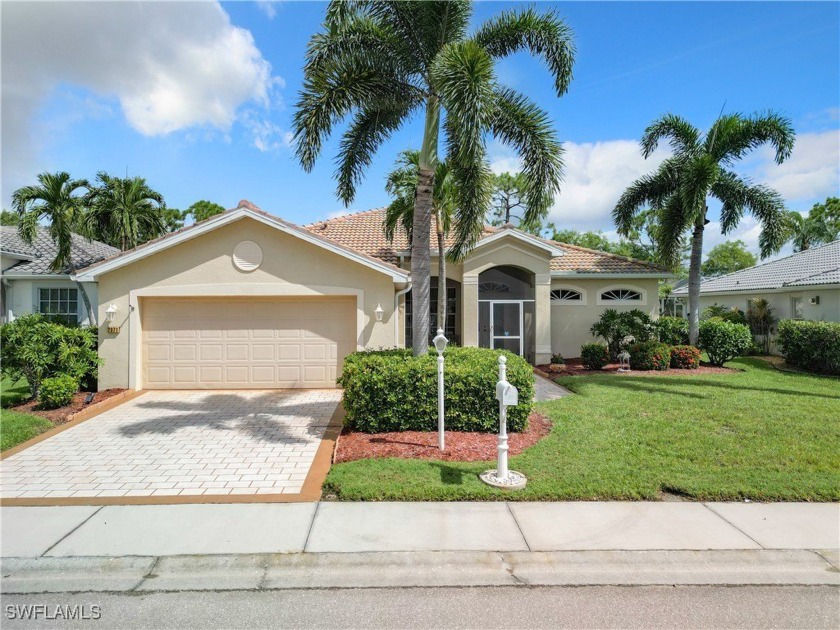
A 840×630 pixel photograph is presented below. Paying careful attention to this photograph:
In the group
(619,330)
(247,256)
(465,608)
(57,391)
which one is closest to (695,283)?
(619,330)

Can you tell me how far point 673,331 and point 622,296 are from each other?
222 cm

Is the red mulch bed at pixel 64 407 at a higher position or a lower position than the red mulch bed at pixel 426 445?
higher

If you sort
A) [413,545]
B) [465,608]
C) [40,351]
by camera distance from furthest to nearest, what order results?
1. [40,351]
2. [413,545]
3. [465,608]

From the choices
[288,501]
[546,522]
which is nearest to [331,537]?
[288,501]

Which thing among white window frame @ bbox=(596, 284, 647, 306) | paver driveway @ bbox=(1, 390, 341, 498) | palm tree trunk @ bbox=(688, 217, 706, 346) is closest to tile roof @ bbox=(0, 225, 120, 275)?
paver driveway @ bbox=(1, 390, 341, 498)

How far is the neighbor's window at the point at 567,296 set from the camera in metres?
18.4

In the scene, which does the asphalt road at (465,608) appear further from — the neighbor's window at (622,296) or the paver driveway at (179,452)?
the neighbor's window at (622,296)

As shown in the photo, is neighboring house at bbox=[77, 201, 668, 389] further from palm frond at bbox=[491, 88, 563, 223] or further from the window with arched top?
the window with arched top

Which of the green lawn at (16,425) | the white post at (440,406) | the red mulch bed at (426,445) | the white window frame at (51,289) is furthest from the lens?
the white window frame at (51,289)

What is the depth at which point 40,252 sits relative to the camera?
19219 millimetres

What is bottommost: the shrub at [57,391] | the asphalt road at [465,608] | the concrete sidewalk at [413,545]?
the asphalt road at [465,608]

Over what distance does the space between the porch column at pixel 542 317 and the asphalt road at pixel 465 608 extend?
13.1 metres

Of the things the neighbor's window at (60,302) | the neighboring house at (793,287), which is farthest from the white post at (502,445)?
the neighbor's window at (60,302)

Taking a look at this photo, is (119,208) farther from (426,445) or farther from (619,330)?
(619,330)
